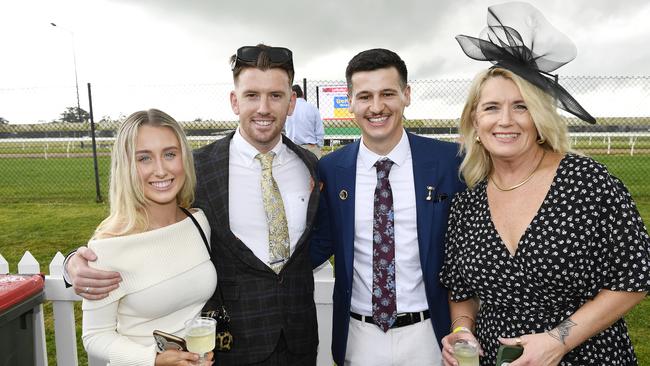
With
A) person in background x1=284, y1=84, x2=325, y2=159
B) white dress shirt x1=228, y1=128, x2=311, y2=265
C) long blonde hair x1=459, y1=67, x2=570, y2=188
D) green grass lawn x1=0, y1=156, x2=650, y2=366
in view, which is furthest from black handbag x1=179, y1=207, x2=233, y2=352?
person in background x1=284, y1=84, x2=325, y2=159

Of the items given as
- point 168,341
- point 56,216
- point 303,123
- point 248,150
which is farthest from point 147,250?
point 56,216

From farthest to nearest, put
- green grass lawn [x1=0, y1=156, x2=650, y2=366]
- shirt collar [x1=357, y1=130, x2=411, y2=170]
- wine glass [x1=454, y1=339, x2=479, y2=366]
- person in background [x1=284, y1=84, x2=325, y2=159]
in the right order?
person in background [x1=284, y1=84, x2=325, y2=159], green grass lawn [x1=0, y1=156, x2=650, y2=366], shirt collar [x1=357, y1=130, x2=411, y2=170], wine glass [x1=454, y1=339, x2=479, y2=366]

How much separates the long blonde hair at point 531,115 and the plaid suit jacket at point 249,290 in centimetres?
97

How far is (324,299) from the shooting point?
3342 mm

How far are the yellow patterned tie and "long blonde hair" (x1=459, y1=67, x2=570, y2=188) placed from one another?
3.36ft

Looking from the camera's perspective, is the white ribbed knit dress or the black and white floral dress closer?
the black and white floral dress

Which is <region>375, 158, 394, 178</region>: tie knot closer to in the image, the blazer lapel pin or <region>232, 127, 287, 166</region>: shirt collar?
the blazer lapel pin

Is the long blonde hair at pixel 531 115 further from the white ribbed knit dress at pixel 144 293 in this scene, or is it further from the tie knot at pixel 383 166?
the white ribbed knit dress at pixel 144 293

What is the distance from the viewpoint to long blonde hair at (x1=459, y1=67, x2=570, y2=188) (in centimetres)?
228

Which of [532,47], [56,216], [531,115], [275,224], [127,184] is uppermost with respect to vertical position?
[532,47]

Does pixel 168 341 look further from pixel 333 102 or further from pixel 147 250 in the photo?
pixel 333 102

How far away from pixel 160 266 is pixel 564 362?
6.29 ft

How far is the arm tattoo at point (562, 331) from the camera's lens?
2.06 m

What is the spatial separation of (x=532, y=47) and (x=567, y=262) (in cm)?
104
